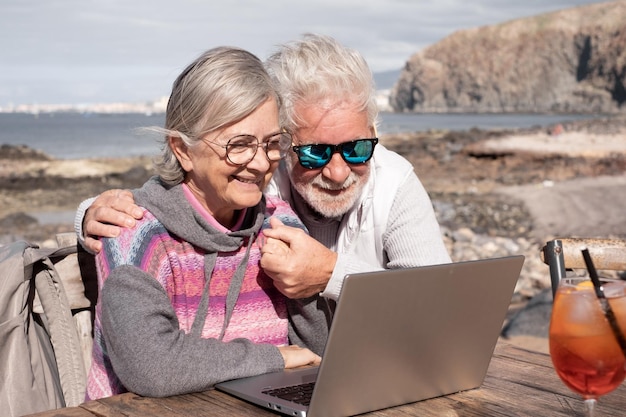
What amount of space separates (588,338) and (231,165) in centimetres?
113

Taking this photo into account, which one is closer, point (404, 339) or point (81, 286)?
point (404, 339)

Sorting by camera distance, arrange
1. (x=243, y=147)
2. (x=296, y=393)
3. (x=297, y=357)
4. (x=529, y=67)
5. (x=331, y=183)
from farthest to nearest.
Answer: (x=529, y=67) → (x=331, y=183) → (x=243, y=147) → (x=297, y=357) → (x=296, y=393)

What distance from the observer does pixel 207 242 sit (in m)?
2.21

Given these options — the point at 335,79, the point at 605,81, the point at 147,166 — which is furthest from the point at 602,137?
the point at 605,81

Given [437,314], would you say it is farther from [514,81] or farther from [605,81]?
[514,81]

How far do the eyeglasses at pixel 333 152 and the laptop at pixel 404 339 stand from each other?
0.94 metres

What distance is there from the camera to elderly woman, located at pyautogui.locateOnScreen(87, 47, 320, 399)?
6.54 feet

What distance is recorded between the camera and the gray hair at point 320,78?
2.70 metres

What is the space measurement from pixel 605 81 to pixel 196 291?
108120 millimetres

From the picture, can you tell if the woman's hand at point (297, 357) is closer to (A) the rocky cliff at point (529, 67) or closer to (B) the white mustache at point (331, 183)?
(B) the white mustache at point (331, 183)

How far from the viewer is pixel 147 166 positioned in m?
25.2

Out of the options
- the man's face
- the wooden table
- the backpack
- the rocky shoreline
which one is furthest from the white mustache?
the rocky shoreline

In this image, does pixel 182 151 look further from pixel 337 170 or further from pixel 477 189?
pixel 477 189

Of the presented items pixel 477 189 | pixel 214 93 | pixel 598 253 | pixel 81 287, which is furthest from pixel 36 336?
pixel 477 189
